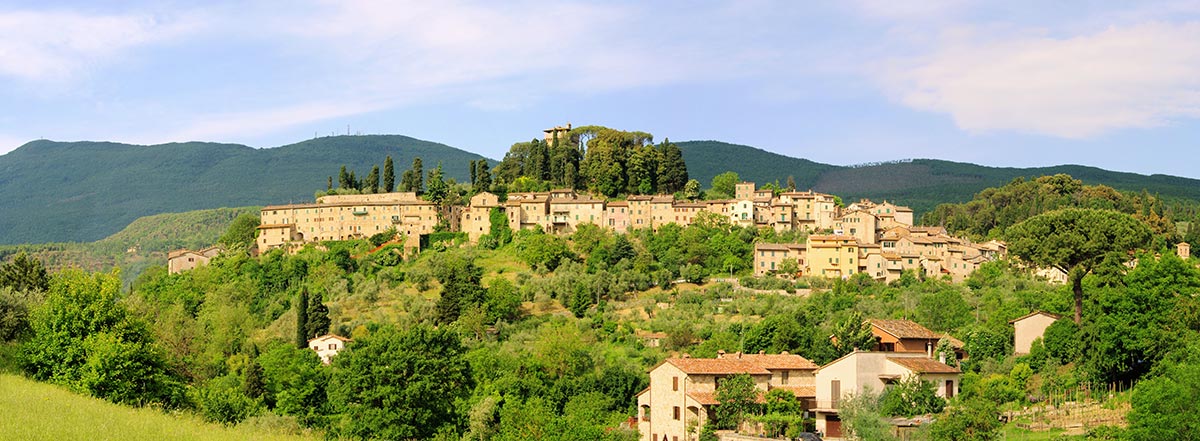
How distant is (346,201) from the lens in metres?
85.8

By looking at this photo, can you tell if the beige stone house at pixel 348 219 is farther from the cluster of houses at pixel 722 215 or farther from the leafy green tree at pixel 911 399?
the leafy green tree at pixel 911 399

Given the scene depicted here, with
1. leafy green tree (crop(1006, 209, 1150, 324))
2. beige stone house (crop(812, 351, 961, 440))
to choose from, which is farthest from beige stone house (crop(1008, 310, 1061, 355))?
beige stone house (crop(812, 351, 961, 440))

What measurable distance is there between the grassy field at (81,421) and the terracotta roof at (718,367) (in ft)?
60.4

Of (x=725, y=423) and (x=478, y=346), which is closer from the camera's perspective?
(x=725, y=423)

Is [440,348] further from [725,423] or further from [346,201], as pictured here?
[346,201]

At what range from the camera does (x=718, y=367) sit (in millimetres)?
39625

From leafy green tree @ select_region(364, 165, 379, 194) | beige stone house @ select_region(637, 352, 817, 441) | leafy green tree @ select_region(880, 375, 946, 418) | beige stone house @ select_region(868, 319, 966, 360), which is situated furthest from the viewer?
leafy green tree @ select_region(364, 165, 379, 194)

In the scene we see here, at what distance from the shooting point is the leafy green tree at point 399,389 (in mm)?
34719

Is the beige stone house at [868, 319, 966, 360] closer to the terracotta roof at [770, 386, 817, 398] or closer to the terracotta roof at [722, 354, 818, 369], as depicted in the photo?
the terracotta roof at [722, 354, 818, 369]

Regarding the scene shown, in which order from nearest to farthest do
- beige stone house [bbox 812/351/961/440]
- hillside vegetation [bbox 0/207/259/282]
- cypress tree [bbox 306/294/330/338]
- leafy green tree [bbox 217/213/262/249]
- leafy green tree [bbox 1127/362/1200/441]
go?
leafy green tree [bbox 1127/362/1200/441] → beige stone house [bbox 812/351/961/440] → cypress tree [bbox 306/294/330/338] → leafy green tree [bbox 217/213/262/249] → hillside vegetation [bbox 0/207/259/282]

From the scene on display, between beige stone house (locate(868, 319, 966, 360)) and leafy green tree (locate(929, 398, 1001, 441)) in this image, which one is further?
beige stone house (locate(868, 319, 966, 360))

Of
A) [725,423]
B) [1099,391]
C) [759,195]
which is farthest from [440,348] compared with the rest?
[759,195]

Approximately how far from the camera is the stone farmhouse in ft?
126

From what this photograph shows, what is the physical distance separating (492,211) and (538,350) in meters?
29.2
